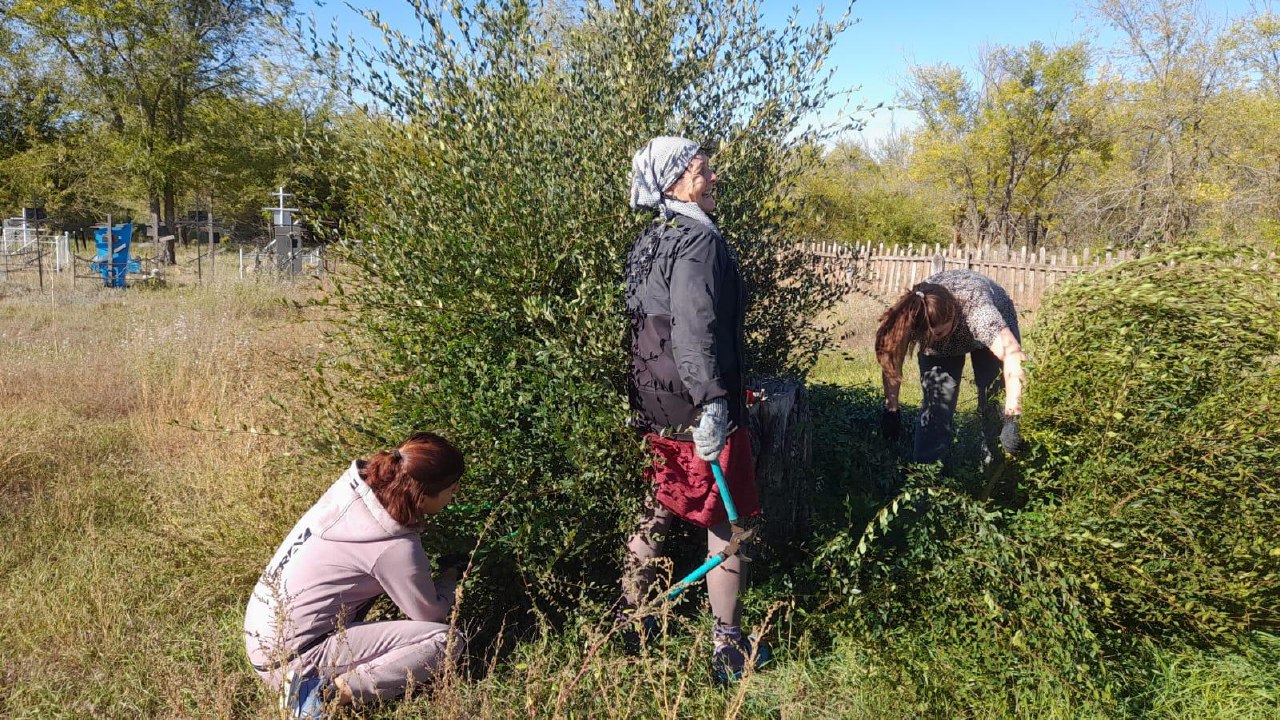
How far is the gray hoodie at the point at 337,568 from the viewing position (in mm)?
2551

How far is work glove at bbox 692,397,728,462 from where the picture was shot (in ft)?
8.38

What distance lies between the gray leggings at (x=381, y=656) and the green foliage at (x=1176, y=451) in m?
2.23

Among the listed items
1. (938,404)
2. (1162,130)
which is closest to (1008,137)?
(1162,130)

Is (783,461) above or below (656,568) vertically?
above

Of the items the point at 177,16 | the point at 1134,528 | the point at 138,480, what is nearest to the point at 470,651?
the point at 1134,528

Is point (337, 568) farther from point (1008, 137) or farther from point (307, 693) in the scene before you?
point (1008, 137)

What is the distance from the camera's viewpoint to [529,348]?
3045 millimetres

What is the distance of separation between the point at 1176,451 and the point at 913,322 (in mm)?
1408

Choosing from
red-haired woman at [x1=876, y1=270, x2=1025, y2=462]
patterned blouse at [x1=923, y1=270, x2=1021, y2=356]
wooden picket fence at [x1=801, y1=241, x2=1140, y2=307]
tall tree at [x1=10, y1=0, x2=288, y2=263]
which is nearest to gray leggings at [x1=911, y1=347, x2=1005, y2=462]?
red-haired woman at [x1=876, y1=270, x2=1025, y2=462]

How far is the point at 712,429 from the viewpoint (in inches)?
101

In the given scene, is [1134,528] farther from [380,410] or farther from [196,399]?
[196,399]

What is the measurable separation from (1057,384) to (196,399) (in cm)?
530

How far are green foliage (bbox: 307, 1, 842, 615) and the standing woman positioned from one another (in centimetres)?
14

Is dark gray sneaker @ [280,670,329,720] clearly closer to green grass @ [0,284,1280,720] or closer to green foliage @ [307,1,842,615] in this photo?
green grass @ [0,284,1280,720]
